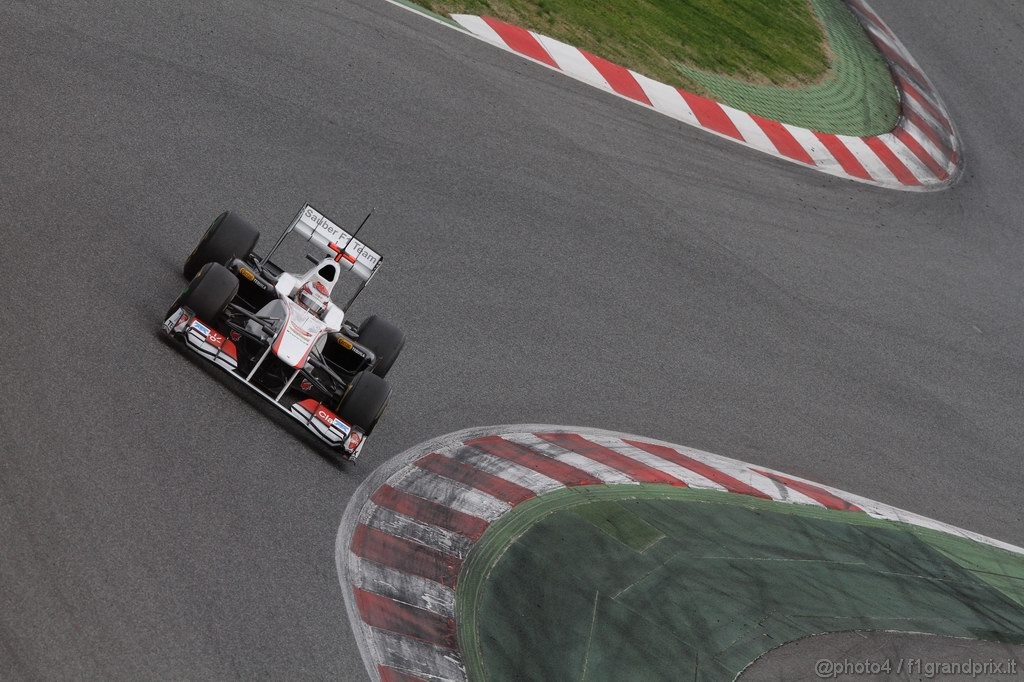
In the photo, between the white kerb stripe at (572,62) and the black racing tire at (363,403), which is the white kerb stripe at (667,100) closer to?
the white kerb stripe at (572,62)

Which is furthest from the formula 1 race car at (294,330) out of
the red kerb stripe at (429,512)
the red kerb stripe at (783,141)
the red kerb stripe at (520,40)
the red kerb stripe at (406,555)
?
the red kerb stripe at (783,141)

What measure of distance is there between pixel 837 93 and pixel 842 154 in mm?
1655

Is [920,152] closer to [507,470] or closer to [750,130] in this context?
[750,130]

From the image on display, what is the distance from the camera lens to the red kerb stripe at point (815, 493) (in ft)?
35.3

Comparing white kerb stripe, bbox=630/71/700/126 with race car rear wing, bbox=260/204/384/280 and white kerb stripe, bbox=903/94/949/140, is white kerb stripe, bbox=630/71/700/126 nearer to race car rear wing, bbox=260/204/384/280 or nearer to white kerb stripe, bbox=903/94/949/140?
white kerb stripe, bbox=903/94/949/140

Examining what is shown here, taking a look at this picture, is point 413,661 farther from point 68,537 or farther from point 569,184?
point 569,184

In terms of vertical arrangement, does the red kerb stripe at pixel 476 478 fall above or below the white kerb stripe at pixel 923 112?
below

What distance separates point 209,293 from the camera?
852cm

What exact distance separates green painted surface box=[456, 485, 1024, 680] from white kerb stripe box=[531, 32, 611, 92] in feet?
20.3

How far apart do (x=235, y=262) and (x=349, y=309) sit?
1.27 m

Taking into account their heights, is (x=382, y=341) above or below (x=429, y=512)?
above

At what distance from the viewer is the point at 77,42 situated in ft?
35.9

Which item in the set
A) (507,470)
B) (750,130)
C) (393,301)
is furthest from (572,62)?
(507,470)

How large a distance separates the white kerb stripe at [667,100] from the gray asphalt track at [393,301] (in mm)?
303
